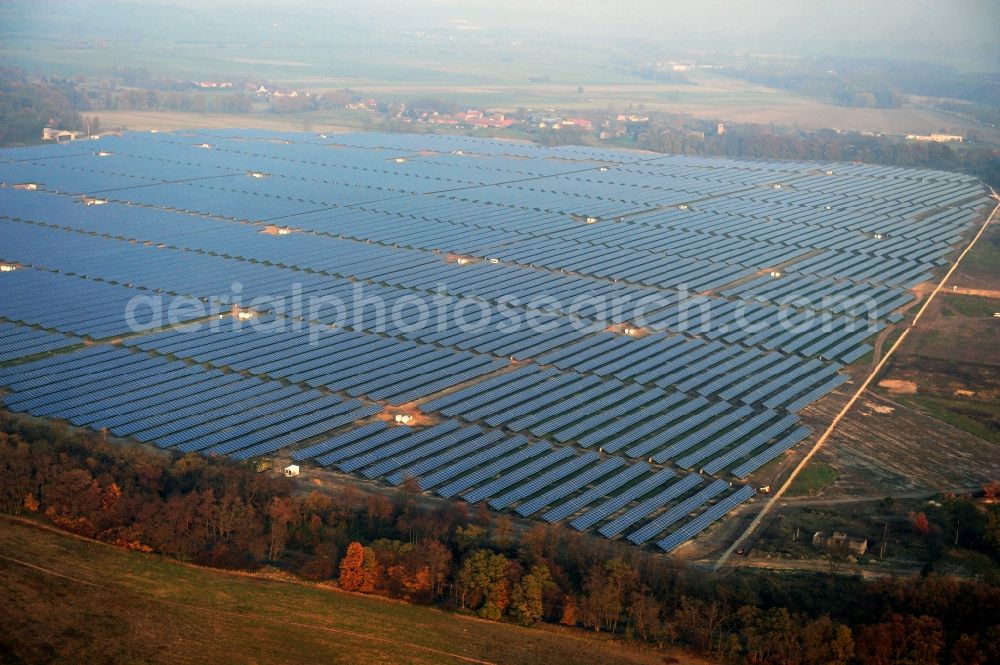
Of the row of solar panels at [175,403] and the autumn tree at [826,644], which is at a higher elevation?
the row of solar panels at [175,403]

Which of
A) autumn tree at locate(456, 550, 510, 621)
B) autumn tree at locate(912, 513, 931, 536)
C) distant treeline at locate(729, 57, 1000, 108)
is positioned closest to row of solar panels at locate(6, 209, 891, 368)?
autumn tree at locate(912, 513, 931, 536)

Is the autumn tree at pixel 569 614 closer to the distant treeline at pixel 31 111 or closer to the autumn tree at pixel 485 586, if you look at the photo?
the autumn tree at pixel 485 586

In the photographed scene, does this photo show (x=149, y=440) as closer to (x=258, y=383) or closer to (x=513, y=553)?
(x=258, y=383)

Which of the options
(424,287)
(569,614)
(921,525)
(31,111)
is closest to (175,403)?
(424,287)

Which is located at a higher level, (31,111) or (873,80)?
(873,80)

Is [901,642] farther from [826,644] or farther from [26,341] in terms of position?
[26,341]

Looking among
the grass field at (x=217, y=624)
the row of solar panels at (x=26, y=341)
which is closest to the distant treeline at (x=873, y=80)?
the row of solar panels at (x=26, y=341)
